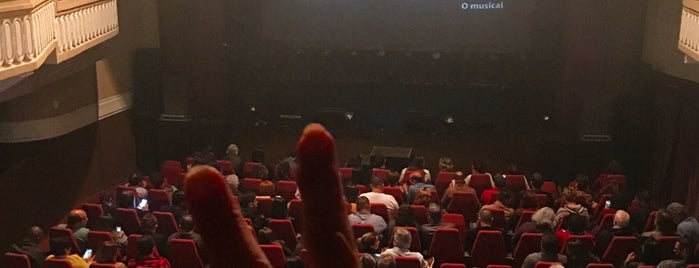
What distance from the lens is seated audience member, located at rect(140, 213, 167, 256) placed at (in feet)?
26.2

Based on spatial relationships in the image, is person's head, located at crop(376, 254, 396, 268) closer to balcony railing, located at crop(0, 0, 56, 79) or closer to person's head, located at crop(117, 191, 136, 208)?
person's head, located at crop(117, 191, 136, 208)

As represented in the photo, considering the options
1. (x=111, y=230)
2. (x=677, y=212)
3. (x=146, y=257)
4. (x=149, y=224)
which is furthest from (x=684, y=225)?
(x=111, y=230)

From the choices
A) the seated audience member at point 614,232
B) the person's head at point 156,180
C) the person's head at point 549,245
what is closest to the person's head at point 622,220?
the seated audience member at point 614,232

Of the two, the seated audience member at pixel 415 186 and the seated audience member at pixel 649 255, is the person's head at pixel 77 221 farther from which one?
the seated audience member at pixel 649 255

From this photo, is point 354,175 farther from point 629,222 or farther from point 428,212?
point 629,222

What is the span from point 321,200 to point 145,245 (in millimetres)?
6471

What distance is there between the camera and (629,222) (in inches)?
329

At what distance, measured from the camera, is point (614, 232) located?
8.14 metres

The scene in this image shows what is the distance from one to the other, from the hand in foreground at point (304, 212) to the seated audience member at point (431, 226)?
7.43 meters

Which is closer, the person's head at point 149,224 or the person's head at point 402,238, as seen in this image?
the person's head at point 402,238

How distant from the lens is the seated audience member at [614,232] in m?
8.12

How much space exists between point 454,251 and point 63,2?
616 cm

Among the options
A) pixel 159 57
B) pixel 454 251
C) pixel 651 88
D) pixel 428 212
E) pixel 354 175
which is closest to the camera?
pixel 454 251

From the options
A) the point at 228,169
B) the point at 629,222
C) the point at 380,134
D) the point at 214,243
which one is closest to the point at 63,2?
the point at 228,169
